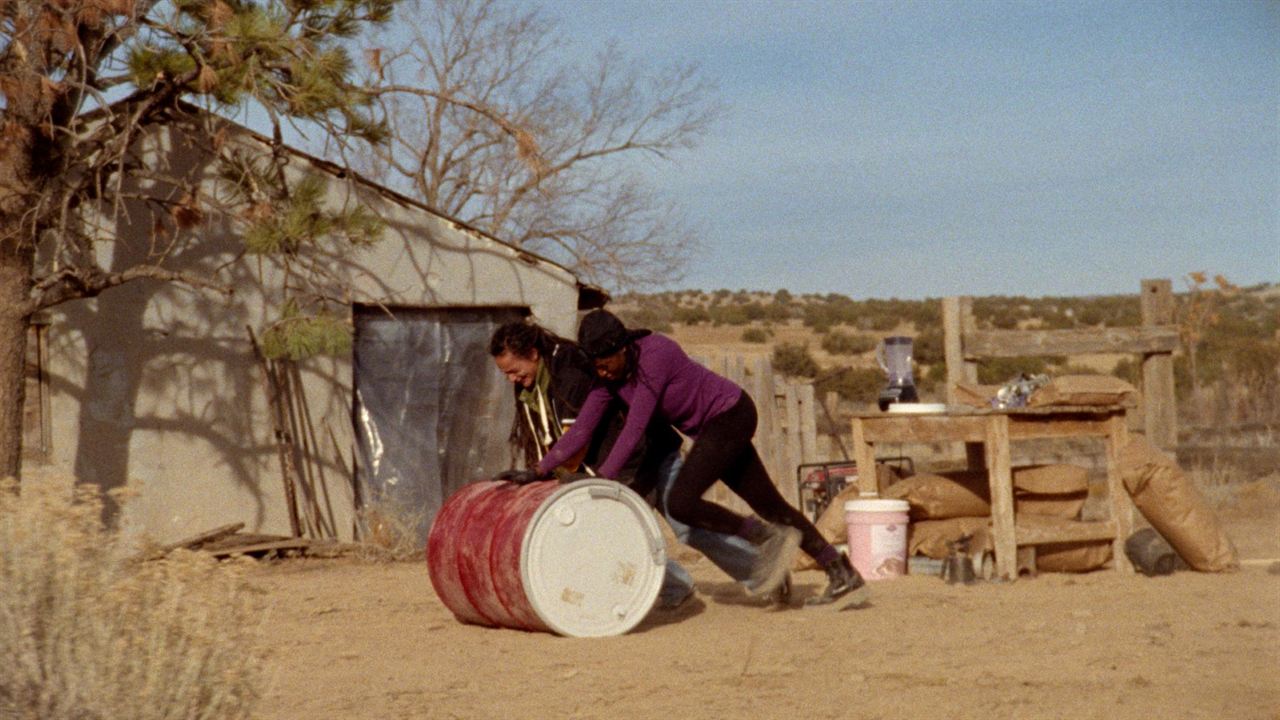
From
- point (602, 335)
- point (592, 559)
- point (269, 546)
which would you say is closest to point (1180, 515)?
point (592, 559)

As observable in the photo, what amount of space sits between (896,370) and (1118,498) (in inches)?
68.0

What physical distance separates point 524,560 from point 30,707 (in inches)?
131

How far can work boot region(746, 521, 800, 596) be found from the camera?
25.6 ft

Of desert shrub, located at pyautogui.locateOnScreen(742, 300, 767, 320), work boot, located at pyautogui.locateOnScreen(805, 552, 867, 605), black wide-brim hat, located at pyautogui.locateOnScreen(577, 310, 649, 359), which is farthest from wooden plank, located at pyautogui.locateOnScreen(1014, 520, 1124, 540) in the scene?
desert shrub, located at pyautogui.locateOnScreen(742, 300, 767, 320)

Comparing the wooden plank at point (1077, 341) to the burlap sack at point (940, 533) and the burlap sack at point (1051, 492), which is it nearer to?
the burlap sack at point (1051, 492)

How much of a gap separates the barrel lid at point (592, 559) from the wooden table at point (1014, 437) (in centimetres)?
233

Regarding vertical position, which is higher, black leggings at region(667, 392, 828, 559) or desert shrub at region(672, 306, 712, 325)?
desert shrub at region(672, 306, 712, 325)

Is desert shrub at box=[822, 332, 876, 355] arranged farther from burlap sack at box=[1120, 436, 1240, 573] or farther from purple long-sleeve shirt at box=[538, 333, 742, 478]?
purple long-sleeve shirt at box=[538, 333, 742, 478]

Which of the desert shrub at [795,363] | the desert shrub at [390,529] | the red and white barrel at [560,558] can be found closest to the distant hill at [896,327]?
the desert shrub at [795,363]

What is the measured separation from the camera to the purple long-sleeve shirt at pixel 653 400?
7477 millimetres

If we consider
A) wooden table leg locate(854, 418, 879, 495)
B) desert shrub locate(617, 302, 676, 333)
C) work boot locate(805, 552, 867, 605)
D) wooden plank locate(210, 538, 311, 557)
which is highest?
desert shrub locate(617, 302, 676, 333)

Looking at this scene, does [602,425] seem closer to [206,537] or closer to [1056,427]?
[1056,427]

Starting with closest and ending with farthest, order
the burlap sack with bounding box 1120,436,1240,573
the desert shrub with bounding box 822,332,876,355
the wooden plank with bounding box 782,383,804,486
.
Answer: the burlap sack with bounding box 1120,436,1240,573
the wooden plank with bounding box 782,383,804,486
the desert shrub with bounding box 822,332,876,355

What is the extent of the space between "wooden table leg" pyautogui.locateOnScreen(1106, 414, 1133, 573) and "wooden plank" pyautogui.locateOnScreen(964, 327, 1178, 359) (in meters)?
2.43
